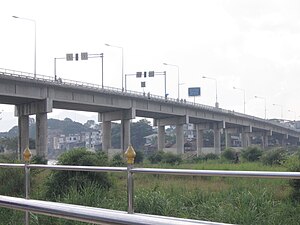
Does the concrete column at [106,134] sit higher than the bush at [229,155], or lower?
higher

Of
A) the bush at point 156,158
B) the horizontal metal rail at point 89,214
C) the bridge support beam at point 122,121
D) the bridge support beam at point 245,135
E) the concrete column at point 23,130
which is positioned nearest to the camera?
the horizontal metal rail at point 89,214

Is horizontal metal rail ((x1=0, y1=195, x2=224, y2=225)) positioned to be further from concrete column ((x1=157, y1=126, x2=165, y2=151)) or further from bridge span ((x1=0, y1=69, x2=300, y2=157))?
concrete column ((x1=157, y1=126, x2=165, y2=151))

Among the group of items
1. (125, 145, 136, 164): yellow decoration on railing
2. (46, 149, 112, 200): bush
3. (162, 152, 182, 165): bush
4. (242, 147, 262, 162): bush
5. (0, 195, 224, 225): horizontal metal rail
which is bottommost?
(162, 152, 182, 165): bush

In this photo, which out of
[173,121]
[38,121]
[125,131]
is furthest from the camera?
[173,121]

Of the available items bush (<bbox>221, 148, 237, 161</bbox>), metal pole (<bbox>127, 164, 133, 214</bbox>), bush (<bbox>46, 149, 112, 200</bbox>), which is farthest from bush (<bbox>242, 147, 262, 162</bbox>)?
metal pole (<bbox>127, 164, 133, 214</bbox>)

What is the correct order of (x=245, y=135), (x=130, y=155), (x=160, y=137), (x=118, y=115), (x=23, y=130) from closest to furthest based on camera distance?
1. (x=130, y=155)
2. (x=23, y=130)
3. (x=118, y=115)
4. (x=160, y=137)
5. (x=245, y=135)

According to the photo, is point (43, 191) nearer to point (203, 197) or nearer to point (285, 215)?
point (203, 197)

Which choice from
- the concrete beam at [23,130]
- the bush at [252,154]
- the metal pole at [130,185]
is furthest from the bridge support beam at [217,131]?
the metal pole at [130,185]

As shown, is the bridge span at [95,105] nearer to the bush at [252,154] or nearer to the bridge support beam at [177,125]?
the bridge support beam at [177,125]

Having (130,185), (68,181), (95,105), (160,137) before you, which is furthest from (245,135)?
(130,185)

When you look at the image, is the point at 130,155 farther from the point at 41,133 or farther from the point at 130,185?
the point at 41,133

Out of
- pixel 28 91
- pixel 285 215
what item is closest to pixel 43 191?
pixel 285 215

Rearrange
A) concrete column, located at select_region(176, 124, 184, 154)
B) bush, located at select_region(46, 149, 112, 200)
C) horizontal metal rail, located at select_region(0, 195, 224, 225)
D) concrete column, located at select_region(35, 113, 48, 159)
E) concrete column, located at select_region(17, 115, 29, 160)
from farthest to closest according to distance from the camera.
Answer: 1. concrete column, located at select_region(176, 124, 184, 154)
2. concrete column, located at select_region(17, 115, 29, 160)
3. concrete column, located at select_region(35, 113, 48, 159)
4. bush, located at select_region(46, 149, 112, 200)
5. horizontal metal rail, located at select_region(0, 195, 224, 225)

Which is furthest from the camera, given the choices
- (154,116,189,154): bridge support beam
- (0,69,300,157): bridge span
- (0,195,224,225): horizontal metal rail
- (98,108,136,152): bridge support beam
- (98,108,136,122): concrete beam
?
(154,116,189,154): bridge support beam
